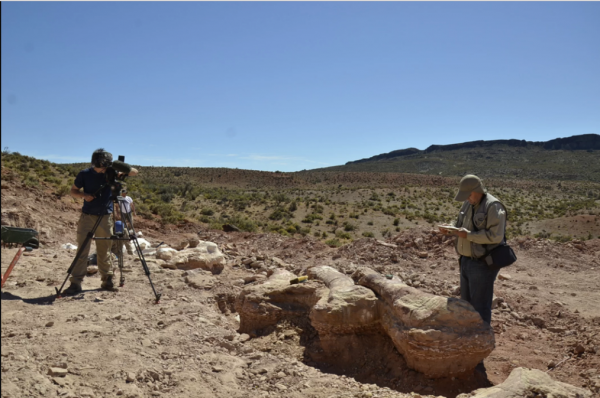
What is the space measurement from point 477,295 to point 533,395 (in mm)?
1320

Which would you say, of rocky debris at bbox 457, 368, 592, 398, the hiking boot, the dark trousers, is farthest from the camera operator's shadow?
the dark trousers

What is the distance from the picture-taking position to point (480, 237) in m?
4.43

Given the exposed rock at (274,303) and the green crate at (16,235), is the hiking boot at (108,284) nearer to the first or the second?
the green crate at (16,235)

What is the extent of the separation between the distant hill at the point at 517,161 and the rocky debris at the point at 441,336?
68.6 m

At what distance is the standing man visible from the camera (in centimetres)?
443

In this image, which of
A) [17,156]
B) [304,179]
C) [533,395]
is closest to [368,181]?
[304,179]

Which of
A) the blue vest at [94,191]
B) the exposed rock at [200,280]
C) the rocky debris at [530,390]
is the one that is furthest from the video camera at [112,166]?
the rocky debris at [530,390]

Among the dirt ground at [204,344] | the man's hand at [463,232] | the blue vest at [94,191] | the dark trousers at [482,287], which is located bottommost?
the dirt ground at [204,344]

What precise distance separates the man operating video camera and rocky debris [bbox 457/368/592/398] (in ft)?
15.6

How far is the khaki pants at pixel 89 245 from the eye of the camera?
18.4 ft

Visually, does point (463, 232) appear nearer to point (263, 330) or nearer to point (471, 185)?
point (471, 185)

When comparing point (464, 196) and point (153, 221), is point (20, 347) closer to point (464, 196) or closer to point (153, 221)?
point (464, 196)

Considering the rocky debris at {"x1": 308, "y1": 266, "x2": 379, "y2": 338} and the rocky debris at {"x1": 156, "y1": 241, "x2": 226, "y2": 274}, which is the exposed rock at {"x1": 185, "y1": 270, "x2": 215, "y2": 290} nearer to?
the rocky debris at {"x1": 156, "y1": 241, "x2": 226, "y2": 274}

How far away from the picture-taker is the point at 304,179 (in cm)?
6512
